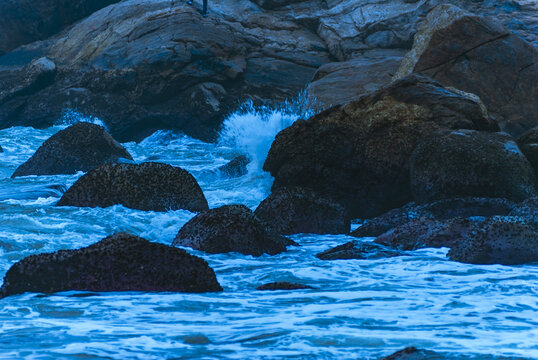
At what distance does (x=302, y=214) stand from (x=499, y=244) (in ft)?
8.29

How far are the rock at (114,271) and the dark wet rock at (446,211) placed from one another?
3.01m

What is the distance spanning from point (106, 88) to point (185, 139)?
262cm

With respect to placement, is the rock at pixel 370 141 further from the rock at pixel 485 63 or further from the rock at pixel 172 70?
the rock at pixel 172 70

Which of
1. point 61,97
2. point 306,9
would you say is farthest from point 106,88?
point 306,9

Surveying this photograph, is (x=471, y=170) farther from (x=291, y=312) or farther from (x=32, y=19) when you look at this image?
(x=32, y=19)

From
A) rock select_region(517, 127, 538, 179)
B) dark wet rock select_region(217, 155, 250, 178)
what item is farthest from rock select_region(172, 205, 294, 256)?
dark wet rock select_region(217, 155, 250, 178)

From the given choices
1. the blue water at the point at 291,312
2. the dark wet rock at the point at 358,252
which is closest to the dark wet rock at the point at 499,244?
the blue water at the point at 291,312

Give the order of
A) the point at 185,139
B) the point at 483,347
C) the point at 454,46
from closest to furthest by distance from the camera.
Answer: the point at 483,347 < the point at 454,46 < the point at 185,139

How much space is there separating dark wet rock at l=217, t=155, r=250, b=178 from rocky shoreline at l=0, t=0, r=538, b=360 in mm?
24

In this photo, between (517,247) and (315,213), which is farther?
(315,213)

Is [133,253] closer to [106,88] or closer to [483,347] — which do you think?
[483,347]

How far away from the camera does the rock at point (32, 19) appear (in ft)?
77.6

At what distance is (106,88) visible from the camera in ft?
65.0

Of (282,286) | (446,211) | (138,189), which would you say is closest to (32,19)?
(138,189)
